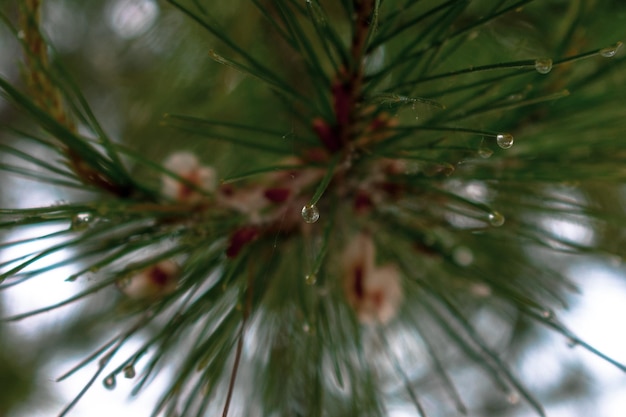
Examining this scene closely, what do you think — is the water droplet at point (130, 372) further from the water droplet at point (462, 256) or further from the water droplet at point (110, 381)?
the water droplet at point (462, 256)

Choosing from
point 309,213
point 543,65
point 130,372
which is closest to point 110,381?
point 130,372

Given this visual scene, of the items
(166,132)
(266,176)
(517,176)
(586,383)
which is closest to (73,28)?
(166,132)

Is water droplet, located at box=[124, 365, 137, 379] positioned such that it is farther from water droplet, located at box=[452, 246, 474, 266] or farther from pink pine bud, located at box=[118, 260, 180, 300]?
water droplet, located at box=[452, 246, 474, 266]

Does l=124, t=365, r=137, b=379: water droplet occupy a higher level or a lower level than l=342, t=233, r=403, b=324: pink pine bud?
lower

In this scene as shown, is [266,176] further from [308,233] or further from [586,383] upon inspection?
[586,383]

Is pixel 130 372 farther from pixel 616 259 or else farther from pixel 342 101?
pixel 616 259

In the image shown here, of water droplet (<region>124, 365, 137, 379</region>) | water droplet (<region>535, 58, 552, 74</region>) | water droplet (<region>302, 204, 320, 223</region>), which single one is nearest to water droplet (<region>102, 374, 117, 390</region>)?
water droplet (<region>124, 365, 137, 379</region>)
